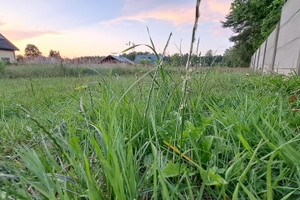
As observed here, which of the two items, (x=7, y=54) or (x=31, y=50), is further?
(x=31, y=50)

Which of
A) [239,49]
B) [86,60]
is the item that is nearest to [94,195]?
[86,60]

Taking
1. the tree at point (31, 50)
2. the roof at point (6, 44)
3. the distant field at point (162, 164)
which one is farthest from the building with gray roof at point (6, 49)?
the distant field at point (162, 164)

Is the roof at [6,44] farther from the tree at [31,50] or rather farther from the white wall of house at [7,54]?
the tree at [31,50]

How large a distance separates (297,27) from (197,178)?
10.7 feet

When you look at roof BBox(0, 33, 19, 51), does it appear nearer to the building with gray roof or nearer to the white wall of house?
the building with gray roof

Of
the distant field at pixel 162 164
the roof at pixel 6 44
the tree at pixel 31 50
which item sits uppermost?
the tree at pixel 31 50

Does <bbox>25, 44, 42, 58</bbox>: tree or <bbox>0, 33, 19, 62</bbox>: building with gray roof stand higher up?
<bbox>25, 44, 42, 58</bbox>: tree

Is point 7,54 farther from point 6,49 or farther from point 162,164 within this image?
point 162,164

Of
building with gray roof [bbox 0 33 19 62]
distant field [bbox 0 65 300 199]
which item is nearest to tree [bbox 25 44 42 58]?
building with gray roof [bbox 0 33 19 62]

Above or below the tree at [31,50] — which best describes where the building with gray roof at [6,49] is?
below

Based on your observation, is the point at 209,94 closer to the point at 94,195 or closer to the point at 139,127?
the point at 139,127

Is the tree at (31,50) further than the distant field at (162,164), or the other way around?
the tree at (31,50)

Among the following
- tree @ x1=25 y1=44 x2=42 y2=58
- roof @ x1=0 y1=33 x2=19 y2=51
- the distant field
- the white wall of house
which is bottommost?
the distant field

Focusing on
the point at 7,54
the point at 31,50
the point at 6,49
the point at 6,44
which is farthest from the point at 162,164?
the point at 31,50
